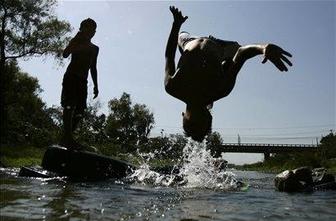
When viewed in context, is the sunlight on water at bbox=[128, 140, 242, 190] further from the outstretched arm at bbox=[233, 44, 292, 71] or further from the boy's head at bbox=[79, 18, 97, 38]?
the boy's head at bbox=[79, 18, 97, 38]

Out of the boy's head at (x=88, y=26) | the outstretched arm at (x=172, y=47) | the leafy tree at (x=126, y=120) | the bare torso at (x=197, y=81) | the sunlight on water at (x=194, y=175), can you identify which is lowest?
the sunlight on water at (x=194, y=175)

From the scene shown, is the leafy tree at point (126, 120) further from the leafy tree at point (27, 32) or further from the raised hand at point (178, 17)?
the raised hand at point (178, 17)

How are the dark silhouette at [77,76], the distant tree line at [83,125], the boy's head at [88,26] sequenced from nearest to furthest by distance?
the dark silhouette at [77,76] < the boy's head at [88,26] < the distant tree line at [83,125]

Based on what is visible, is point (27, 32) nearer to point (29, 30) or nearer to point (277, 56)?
point (29, 30)

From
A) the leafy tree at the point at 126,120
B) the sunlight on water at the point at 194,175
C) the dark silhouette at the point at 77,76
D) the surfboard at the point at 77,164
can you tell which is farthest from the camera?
the leafy tree at the point at 126,120

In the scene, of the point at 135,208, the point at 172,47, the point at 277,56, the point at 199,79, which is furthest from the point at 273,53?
the point at 135,208

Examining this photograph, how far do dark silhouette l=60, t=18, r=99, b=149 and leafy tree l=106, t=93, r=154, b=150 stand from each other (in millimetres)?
59547

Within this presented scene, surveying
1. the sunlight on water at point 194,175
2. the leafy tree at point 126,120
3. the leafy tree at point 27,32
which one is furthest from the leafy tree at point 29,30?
the leafy tree at point 126,120

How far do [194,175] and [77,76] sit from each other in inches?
114

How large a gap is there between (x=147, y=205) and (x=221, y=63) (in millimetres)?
2967

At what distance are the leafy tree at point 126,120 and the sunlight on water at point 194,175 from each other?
58.1 m

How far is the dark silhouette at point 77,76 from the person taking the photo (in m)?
7.71

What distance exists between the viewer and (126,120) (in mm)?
71312

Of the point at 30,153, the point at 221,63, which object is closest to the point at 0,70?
the point at 30,153
